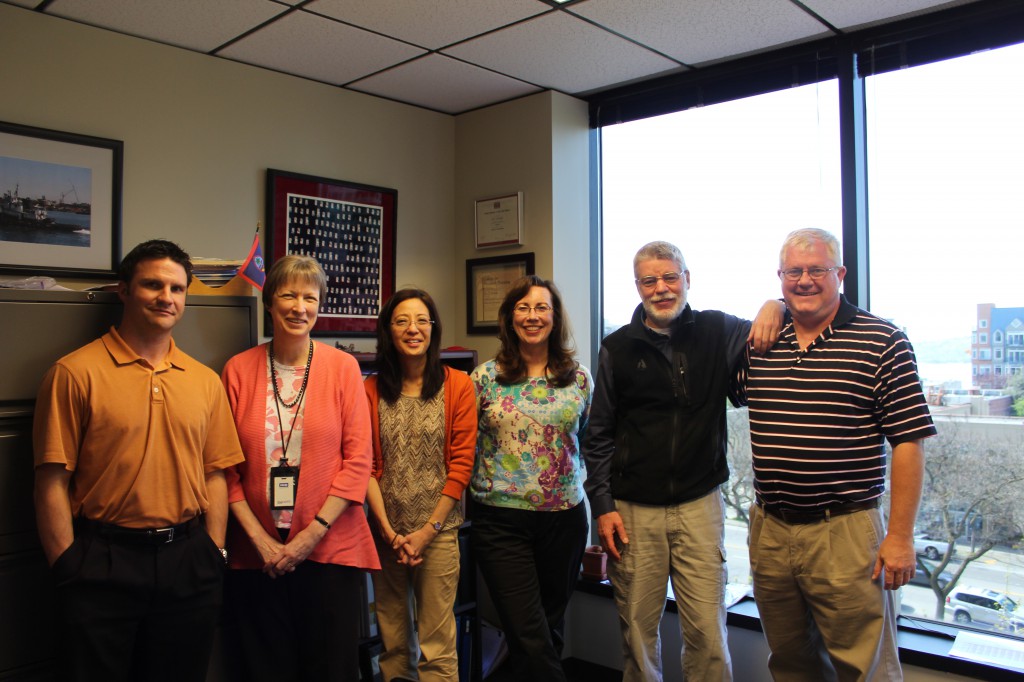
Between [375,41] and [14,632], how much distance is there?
6.97 feet

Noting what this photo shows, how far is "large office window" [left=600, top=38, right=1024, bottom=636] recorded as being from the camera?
2568mm

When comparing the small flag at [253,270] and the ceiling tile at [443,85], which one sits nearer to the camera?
the small flag at [253,270]

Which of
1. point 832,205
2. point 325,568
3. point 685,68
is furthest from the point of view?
point 685,68

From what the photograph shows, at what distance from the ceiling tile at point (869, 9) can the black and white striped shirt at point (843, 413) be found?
40.2 inches

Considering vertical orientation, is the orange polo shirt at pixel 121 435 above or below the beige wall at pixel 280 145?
below

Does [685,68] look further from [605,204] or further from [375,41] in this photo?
[375,41]

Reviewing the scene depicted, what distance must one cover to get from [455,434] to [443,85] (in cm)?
168

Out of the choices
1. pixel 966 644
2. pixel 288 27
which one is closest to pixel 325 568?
pixel 288 27

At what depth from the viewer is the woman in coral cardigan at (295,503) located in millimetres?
2133

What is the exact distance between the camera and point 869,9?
2561mm

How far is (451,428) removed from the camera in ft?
7.88

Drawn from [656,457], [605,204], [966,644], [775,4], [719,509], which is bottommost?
[966,644]

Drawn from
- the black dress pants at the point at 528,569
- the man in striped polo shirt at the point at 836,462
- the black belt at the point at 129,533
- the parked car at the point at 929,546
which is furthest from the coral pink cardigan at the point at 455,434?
the parked car at the point at 929,546

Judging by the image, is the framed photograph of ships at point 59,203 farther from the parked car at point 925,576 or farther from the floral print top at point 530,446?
the parked car at point 925,576
